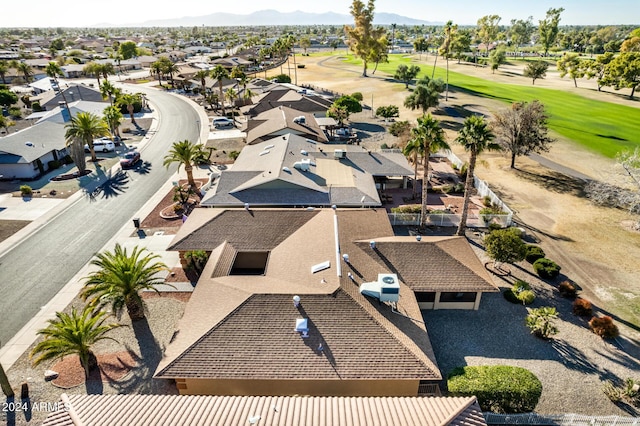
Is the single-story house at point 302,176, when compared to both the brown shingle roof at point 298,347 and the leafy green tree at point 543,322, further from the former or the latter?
the leafy green tree at point 543,322

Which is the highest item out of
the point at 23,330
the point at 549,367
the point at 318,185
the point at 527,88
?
the point at 527,88

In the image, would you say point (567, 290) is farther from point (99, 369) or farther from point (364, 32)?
point (364, 32)

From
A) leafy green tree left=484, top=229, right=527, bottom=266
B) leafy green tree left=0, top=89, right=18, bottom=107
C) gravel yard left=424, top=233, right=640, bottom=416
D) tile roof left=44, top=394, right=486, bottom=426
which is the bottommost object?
gravel yard left=424, top=233, right=640, bottom=416

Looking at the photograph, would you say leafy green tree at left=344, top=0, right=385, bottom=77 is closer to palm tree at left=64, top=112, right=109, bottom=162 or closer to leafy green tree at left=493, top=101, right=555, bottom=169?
leafy green tree at left=493, top=101, right=555, bottom=169

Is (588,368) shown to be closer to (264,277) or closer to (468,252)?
(468,252)

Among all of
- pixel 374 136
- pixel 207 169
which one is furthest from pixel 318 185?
pixel 374 136

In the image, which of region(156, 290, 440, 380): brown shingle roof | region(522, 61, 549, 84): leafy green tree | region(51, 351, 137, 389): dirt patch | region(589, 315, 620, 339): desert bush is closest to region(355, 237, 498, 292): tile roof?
region(156, 290, 440, 380): brown shingle roof
